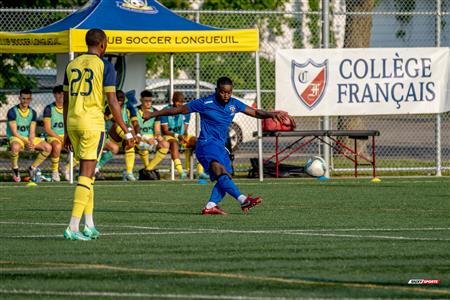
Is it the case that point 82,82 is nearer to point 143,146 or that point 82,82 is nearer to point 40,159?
point 40,159

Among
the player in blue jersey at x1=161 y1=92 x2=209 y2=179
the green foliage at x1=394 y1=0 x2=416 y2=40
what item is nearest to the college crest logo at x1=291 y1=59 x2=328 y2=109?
the player in blue jersey at x1=161 y1=92 x2=209 y2=179

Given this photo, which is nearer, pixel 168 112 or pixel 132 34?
pixel 168 112

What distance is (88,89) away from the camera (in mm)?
11430

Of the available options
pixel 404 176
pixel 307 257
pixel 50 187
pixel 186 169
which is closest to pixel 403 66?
pixel 404 176

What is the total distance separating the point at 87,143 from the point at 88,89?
20.9 inches

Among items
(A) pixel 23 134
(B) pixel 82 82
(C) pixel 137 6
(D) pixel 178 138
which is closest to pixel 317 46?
(D) pixel 178 138

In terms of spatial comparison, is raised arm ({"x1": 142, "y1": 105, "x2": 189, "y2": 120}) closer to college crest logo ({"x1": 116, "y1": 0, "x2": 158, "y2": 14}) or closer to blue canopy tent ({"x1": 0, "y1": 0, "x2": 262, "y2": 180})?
blue canopy tent ({"x1": 0, "y1": 0, "x2": 262, "y2": 180})

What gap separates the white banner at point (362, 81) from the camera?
864 inches

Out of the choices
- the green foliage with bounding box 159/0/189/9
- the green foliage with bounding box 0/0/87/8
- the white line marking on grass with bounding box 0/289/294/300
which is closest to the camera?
the white line marking on grass with bounding box 0/289/294/300

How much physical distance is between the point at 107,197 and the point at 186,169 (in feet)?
18.2

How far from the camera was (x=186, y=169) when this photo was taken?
75.7ft

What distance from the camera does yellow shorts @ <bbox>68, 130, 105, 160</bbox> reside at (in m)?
11.4

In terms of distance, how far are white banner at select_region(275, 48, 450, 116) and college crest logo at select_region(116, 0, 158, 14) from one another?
253cm

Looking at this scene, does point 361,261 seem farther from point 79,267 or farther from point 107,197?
point 107,197
